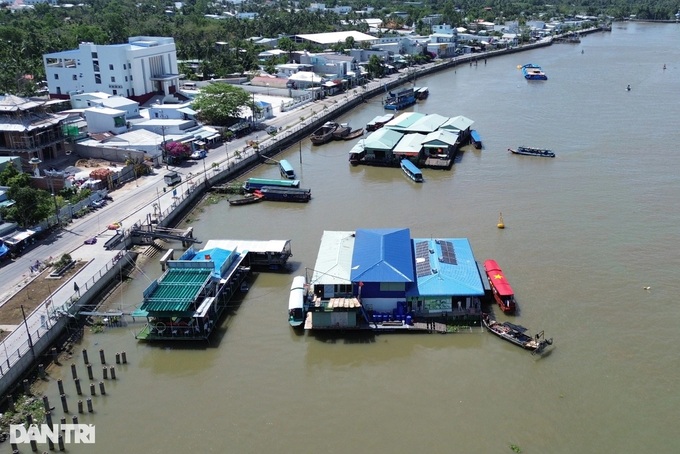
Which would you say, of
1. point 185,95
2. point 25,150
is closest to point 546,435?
point 25,150

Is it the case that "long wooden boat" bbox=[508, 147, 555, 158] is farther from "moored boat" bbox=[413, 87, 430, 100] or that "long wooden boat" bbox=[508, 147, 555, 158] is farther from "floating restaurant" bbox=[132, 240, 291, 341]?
"moored boat" bbox=[413, 87, 430, 100]

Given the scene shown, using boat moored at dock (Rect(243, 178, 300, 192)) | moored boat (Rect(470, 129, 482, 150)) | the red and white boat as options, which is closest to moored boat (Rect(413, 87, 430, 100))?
moored boat (Rect(470, 129, 482, 150))

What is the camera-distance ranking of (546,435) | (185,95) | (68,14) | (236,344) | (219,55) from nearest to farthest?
(546,435)
(236,344)
(185,95)
(219,55)
(68,14)

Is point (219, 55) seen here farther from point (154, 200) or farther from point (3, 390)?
point (3, 390)

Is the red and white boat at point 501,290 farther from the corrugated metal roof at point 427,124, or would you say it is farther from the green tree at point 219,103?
the green tree at point 219,103

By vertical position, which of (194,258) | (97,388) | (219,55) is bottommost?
(97,388)

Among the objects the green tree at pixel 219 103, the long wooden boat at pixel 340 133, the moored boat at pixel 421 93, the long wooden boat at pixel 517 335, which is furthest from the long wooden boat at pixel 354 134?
the long wooden boat at pixel 517 335
